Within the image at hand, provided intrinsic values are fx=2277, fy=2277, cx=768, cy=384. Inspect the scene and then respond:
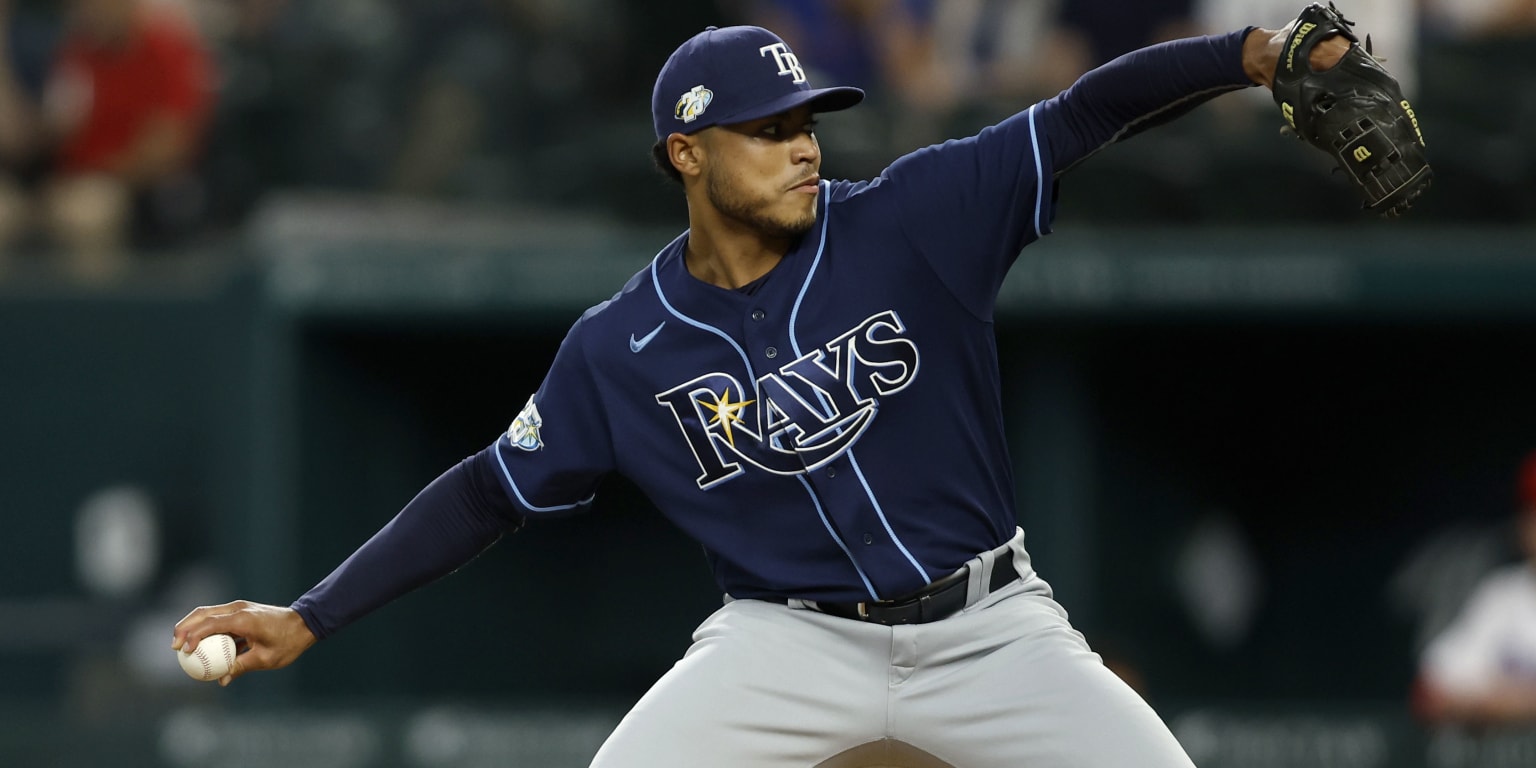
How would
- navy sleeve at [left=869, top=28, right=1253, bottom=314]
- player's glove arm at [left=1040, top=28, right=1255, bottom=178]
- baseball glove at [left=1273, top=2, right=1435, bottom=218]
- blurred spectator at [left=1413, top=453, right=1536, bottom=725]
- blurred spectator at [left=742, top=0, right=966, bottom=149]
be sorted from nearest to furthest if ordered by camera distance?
baseball glove at [left=1273, top=2, right=1435, bottom=218], player's glove arm at [left=1040, top=28, right=1255, bottom=178], navy sleeve at [left=869, top=28, right=1253, bottom=314], blurred spectator at [left=1413, top=453, right=1536, bottom=725], blurred spectator at [left=742, top=0, right=966, bottom=149]

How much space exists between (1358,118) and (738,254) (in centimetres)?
108

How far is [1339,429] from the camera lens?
26.5ft

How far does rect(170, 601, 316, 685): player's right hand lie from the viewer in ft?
12.7

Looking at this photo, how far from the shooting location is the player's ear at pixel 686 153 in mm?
3893

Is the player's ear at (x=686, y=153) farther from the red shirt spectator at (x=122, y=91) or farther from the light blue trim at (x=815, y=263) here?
the red shirt spectator at (x=122, y=91)

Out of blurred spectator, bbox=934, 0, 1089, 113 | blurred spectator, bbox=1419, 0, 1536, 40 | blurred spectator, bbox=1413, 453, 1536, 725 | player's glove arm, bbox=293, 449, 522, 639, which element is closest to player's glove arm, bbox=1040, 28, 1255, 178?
player's glove arm, bbox=293, 449, 522, 639

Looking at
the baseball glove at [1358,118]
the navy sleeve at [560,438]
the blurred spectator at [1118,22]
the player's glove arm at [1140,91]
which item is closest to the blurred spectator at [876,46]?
the blurred spectator at [1118,22]

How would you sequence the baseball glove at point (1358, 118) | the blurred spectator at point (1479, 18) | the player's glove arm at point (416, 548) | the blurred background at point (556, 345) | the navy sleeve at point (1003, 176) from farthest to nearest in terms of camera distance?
1. the blurred spectator at point (1479, 18)
2. the blurred background at point (556, 345)
3. the player's glove arm at point (416, 548)
4. the navy sleeve at point (1003, 176)
5. the baseball glove at point (1358, 118)

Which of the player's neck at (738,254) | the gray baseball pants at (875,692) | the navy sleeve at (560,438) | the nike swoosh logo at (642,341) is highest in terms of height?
the player's neck at (738,254)

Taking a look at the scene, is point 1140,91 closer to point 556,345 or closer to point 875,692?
point 875,692

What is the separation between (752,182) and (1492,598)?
343 cm

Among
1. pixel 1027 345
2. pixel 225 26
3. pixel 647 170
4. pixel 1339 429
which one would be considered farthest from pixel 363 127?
pixel 1339 429

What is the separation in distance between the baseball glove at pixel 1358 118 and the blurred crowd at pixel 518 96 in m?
3.37

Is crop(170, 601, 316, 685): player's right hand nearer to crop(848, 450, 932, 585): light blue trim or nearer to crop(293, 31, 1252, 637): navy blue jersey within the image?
crop(293, 31, 1252, 637): navy blue jersey
